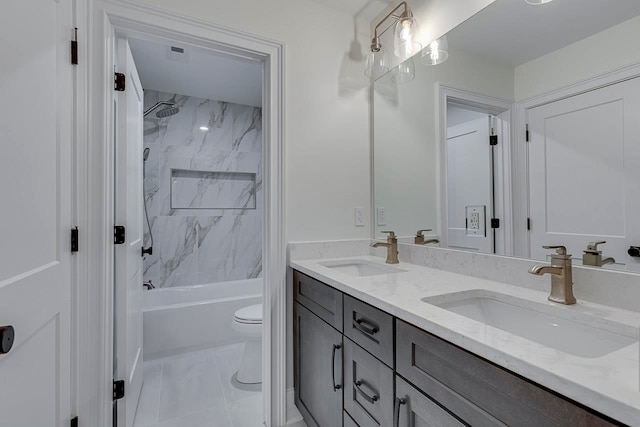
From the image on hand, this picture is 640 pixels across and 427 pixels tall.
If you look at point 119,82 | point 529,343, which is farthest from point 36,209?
point 529,343

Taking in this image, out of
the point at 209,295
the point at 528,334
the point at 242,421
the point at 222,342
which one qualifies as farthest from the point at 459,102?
the point at 209,295

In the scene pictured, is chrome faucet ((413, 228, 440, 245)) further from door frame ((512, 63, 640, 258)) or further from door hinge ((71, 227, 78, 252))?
door hinge ((71, 227, 78, 252))

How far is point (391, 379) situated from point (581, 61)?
→ 1184mm

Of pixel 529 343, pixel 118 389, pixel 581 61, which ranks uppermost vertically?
pixel 581 61

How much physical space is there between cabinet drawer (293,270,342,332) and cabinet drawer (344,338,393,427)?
12 cm

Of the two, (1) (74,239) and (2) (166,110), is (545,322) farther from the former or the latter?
(2) (166,110)

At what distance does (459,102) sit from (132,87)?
5.54 ft

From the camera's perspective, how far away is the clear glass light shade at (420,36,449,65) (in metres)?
1.49

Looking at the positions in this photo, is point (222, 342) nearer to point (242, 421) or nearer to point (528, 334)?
point (242, 421)

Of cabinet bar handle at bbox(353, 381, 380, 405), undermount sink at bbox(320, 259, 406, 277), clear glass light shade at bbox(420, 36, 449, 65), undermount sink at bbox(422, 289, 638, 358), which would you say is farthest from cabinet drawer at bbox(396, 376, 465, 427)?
clear glass light shade at bbox(420, 36, 449, 65)

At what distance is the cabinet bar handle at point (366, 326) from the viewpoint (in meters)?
1.01

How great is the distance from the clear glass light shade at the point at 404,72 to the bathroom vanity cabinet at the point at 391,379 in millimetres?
1263

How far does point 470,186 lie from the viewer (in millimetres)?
1432

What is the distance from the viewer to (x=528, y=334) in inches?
36.8
